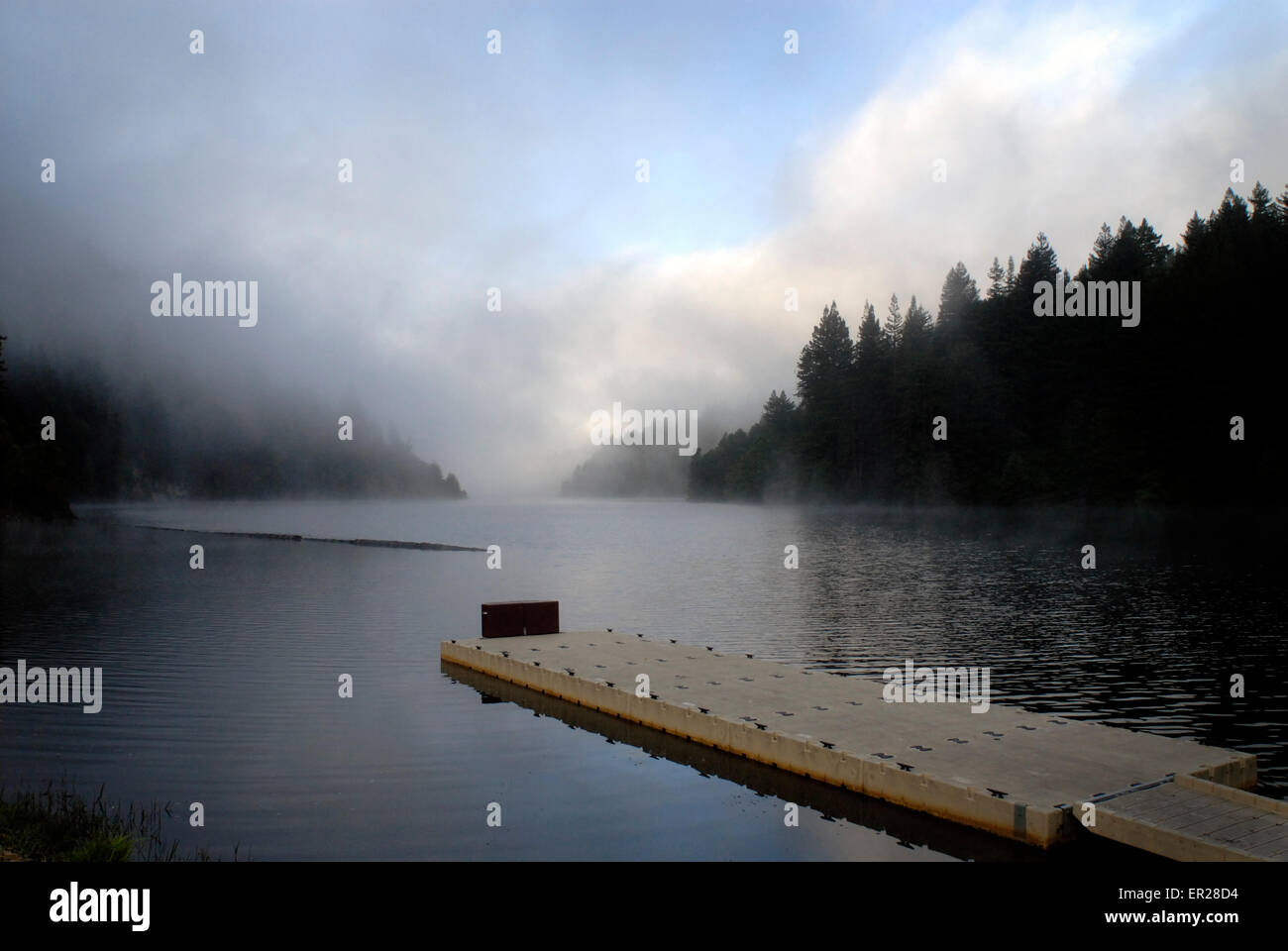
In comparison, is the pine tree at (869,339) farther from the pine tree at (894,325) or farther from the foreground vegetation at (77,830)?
the foreground vegetation at (77,830)

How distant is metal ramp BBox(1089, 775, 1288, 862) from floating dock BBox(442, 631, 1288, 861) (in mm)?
18

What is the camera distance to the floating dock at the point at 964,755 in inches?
484

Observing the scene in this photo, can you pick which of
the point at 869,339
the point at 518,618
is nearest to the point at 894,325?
the point at 869,339

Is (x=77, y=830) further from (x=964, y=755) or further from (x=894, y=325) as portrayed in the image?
(x=894, y=325)

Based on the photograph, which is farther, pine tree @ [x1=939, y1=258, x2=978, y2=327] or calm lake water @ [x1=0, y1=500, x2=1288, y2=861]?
pine tree @ [x1=939, y1=258, x2=978, y2=327]

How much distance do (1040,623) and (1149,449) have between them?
243ft

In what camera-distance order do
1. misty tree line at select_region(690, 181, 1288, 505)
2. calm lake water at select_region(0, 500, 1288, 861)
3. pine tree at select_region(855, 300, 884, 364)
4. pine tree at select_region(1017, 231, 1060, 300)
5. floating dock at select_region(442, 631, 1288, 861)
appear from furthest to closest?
pine tree at select_region(855, 300, 884, 364), pine tree at select_region(1017, 231, 1060, 300), misty tree line at select_region(690, 181, 1288, 505), calm lake water at select_region(0, 500, 1288, 861), floating dock at select_region(442, 631, 1288, 861)

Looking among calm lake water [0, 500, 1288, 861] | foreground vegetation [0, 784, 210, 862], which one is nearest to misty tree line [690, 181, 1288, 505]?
calm lake water [0, 500, 1288, 861]

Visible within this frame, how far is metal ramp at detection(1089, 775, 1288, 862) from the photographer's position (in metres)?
11.3

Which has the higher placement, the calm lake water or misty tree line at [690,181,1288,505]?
misty tree line at [690,181,1288,505]

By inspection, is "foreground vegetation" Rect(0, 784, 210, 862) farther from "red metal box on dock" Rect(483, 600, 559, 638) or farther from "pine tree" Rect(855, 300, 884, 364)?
"pine tree" Rect(855, 300, 884, 364)

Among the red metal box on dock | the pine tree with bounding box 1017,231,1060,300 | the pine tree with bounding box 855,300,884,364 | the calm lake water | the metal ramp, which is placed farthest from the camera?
the pine tree with bounding box 855,300,884,364

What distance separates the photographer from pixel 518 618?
30.9 metres
